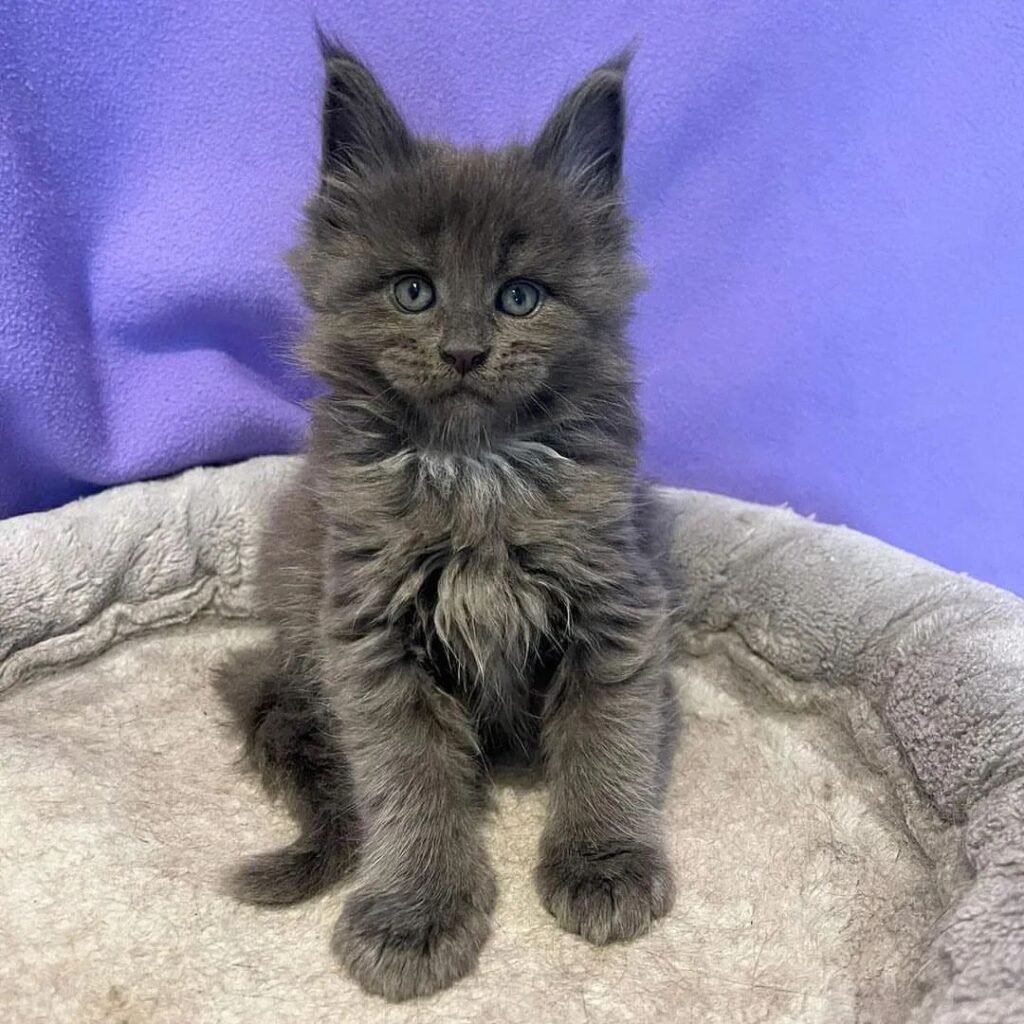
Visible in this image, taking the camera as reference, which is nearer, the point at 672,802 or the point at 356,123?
the point at 356,123

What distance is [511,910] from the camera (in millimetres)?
1348

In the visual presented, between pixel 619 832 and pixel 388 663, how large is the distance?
0.38 metres

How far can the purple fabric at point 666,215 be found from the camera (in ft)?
6.34

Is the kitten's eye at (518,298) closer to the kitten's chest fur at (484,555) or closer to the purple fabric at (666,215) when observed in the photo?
the kitten's chest fur at (484,555)

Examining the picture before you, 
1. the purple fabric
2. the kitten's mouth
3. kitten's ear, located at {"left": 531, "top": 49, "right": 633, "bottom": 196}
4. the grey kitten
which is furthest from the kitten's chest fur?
the purple fabric

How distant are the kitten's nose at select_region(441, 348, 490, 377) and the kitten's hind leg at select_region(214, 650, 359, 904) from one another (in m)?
0.59

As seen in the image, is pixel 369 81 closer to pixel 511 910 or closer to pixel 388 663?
pixel 388 663

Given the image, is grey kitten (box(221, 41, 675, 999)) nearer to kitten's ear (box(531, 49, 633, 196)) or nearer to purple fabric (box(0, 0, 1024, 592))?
kitten's ear (box(531, 49, 633, 196))

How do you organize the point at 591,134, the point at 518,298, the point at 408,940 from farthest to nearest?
the point at 591,134, the point at 518,298, the point at 408,940

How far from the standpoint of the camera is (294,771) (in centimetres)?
156

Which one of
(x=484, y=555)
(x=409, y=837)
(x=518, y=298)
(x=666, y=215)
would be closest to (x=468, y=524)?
(x=484, y=555)

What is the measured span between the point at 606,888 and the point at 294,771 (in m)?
0.53

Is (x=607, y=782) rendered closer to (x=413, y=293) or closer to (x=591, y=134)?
(x=413, y=293)

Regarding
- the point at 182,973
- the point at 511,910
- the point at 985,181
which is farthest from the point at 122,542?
the point at 985,181
